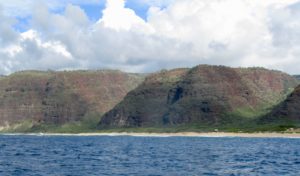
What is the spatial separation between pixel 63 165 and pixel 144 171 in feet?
54.1

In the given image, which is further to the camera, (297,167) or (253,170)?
(297,167)

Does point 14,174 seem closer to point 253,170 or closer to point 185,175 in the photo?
point 185,175

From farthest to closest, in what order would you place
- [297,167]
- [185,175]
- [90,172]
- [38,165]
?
[38,165]
[297,167]
[90,172]
[185,175]

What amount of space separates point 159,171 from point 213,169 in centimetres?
817

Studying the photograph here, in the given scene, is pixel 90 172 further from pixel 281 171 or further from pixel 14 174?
pixel 281 171

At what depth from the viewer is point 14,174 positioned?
74.7m

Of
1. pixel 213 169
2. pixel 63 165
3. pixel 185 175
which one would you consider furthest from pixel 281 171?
pixel 63 165

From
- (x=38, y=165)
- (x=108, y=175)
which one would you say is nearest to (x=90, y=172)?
(x=108, y=175)

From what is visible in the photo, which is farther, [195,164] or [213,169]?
[195,164]

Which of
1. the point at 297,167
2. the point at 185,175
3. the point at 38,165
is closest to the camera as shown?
the point at 185,175

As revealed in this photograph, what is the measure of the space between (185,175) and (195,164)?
18044 millimetres

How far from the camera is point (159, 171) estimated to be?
255 ft

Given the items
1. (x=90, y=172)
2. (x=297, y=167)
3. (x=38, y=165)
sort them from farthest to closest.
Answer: (x=38, y=165), (x=297, y=167), (x=90, y=172)

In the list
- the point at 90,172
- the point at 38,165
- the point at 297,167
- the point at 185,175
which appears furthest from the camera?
the point at 38,165
